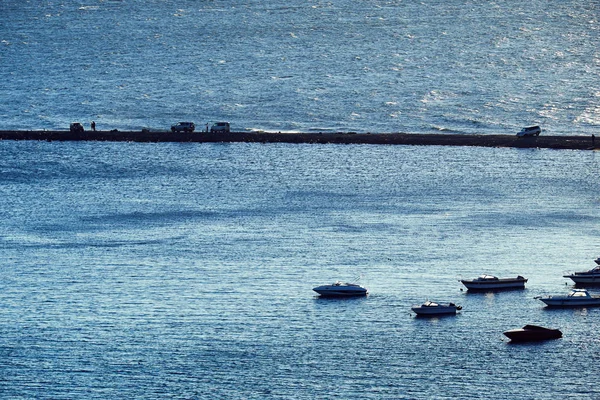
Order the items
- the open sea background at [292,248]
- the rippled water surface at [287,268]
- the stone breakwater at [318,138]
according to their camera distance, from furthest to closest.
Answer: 1. the stone breakwater at [318,138]
2. the open sea background at [292,248]
3. the rippled water surface at [287,268]

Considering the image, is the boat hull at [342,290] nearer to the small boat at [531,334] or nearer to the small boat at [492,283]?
the small boat at [492,283]

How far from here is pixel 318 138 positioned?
490 feet

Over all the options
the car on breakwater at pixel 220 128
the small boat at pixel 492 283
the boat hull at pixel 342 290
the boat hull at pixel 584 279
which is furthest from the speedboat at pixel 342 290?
the car on breakwater at pixel 220 128

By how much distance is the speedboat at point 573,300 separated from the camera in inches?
3442

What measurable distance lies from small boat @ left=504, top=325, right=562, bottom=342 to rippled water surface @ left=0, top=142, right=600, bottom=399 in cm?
70

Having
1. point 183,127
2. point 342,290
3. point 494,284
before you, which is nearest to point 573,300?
point 494,284

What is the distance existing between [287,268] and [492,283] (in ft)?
47.5

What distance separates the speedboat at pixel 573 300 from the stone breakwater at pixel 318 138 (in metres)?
57.5

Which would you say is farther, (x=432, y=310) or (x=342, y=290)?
(x=342, y=290)

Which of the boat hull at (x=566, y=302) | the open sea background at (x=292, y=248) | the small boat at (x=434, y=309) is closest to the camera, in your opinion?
the open sea background at (x=292, y=248)

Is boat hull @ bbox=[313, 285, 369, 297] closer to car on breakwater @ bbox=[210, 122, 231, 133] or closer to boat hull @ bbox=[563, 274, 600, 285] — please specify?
boat hull @ bbox=[563, 274, 600, 285]

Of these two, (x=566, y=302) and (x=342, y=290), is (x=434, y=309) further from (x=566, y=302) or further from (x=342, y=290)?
(x=566, y=302)

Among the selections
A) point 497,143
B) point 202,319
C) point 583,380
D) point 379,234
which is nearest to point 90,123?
point 497,143

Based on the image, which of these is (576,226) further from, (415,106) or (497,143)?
(415,106)
